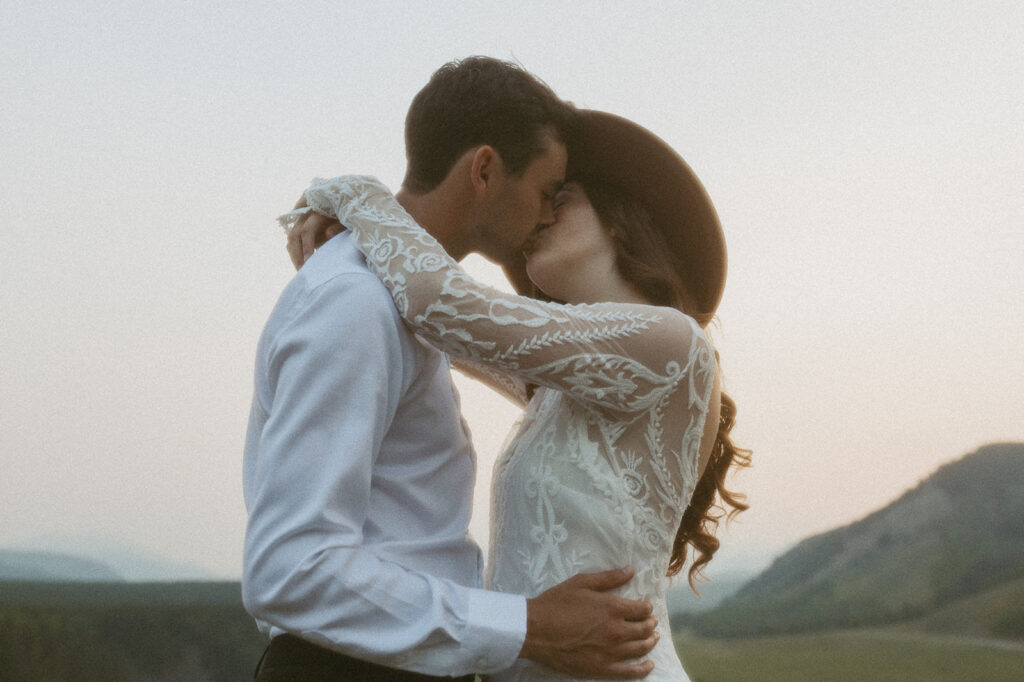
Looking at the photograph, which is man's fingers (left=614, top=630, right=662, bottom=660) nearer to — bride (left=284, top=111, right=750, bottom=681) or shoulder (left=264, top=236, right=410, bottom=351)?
bride (left=284, top=111, right=750, bottom=681)

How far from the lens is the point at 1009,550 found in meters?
6.02

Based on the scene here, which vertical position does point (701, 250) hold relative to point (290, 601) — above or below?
above

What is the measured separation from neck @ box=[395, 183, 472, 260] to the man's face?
57 millimetres

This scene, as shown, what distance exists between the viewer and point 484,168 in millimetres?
1671

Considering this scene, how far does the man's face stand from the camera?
67.5 inches

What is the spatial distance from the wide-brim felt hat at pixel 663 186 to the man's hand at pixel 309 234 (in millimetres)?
450

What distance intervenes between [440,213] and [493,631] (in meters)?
0.79

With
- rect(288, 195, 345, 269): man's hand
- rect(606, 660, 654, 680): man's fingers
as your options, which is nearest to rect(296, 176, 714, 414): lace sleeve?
rect(288, 195, 345, 269): man's hand

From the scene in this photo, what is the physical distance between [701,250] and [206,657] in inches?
188

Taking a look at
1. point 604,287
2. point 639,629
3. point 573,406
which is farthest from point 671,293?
point 639,629

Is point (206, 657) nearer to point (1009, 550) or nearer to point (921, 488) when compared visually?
point (921, 488)

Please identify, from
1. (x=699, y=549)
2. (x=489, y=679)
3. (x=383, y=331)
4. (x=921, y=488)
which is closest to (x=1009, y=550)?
(x=921, y=488)

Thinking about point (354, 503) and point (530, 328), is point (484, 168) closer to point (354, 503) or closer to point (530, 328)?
point (530, 328)

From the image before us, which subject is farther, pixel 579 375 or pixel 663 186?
pixel 663 186
